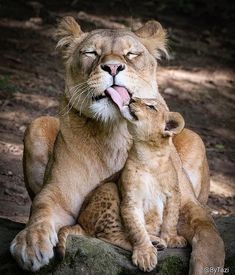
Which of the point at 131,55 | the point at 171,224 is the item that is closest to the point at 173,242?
the point at 171,224

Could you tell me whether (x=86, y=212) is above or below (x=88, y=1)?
above

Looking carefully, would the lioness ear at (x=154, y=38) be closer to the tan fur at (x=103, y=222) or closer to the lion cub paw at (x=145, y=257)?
the tan fur at (x=103, y=222)

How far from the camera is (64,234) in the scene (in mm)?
5449

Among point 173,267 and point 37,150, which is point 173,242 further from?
point 37,150

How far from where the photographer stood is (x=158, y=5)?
16.2m

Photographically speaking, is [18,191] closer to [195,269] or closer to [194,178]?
[194,178]

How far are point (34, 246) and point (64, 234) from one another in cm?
23

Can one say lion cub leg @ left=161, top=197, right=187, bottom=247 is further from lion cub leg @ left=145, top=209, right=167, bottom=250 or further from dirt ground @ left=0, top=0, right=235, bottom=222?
dirt ground @ left=0, top=0, right=235, bottom=222

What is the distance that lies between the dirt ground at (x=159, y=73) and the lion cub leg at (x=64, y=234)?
223 cm

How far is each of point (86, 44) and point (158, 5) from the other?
10.2 meters

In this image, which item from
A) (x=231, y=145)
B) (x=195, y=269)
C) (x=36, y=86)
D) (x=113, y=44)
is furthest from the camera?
(x=36, y=86)

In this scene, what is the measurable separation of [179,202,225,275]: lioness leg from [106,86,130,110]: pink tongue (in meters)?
0.90

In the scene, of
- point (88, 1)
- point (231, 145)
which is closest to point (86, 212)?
point (231, 145)

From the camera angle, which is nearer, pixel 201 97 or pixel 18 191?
pixel 18 191
